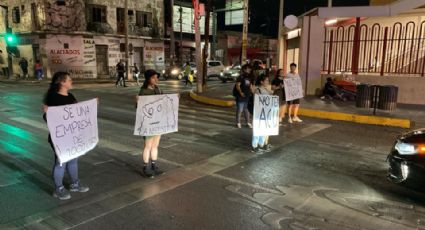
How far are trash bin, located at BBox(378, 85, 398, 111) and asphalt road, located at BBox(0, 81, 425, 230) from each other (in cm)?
324

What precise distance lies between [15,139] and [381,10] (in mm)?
14695

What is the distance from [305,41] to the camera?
671 inches

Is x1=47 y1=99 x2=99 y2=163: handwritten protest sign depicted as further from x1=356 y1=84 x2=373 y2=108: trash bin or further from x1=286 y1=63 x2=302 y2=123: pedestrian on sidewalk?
x1=356 y1=84 x2=373 y2=108: trash bin

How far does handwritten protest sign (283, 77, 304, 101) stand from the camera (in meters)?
10.5

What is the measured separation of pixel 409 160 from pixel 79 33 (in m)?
33.0

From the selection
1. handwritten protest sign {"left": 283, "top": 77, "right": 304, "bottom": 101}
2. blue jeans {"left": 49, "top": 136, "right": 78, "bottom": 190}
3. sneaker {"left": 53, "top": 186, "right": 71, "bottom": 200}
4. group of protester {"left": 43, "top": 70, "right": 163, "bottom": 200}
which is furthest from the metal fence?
sneaker {"left": 53, "top": 186, "right": 71, "bottom": 200}

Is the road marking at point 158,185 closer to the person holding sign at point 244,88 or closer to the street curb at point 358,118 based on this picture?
the person holding sign at point 244,88

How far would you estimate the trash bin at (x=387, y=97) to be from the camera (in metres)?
12.2

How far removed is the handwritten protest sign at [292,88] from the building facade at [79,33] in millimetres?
26381

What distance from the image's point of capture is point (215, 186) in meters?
5.70

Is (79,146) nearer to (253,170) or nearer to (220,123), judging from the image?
(253,170)

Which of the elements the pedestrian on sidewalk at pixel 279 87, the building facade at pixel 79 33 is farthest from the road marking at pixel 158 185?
the building facade at pixel 79 33

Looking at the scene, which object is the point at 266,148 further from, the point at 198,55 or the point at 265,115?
the point at 198,55

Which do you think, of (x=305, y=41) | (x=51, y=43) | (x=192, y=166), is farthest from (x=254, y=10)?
(x=192, y=166)
